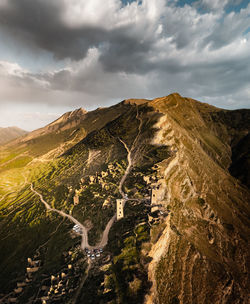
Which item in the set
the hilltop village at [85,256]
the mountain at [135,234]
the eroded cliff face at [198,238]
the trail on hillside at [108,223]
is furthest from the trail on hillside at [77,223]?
the eroded cliff face at [198,238]

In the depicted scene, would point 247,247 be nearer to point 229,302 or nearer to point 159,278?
point 229,302

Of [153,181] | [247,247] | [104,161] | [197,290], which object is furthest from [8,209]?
[247,247]

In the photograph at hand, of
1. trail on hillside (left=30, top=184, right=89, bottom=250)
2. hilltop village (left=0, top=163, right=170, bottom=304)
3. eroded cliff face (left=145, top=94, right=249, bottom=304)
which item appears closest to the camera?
hilltop village (left=0, top=163, right=170, bottom=304)

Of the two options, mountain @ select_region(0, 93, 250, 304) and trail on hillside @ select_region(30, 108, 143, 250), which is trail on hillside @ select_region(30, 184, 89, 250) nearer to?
trail on hillside @ select_region(30, 108, 143, 250)

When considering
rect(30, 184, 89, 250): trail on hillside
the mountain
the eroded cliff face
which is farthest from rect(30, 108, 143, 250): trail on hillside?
the eroded cliff face

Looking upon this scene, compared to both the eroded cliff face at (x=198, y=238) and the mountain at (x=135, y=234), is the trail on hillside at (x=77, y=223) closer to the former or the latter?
the mountain at (x=135, y=234)
